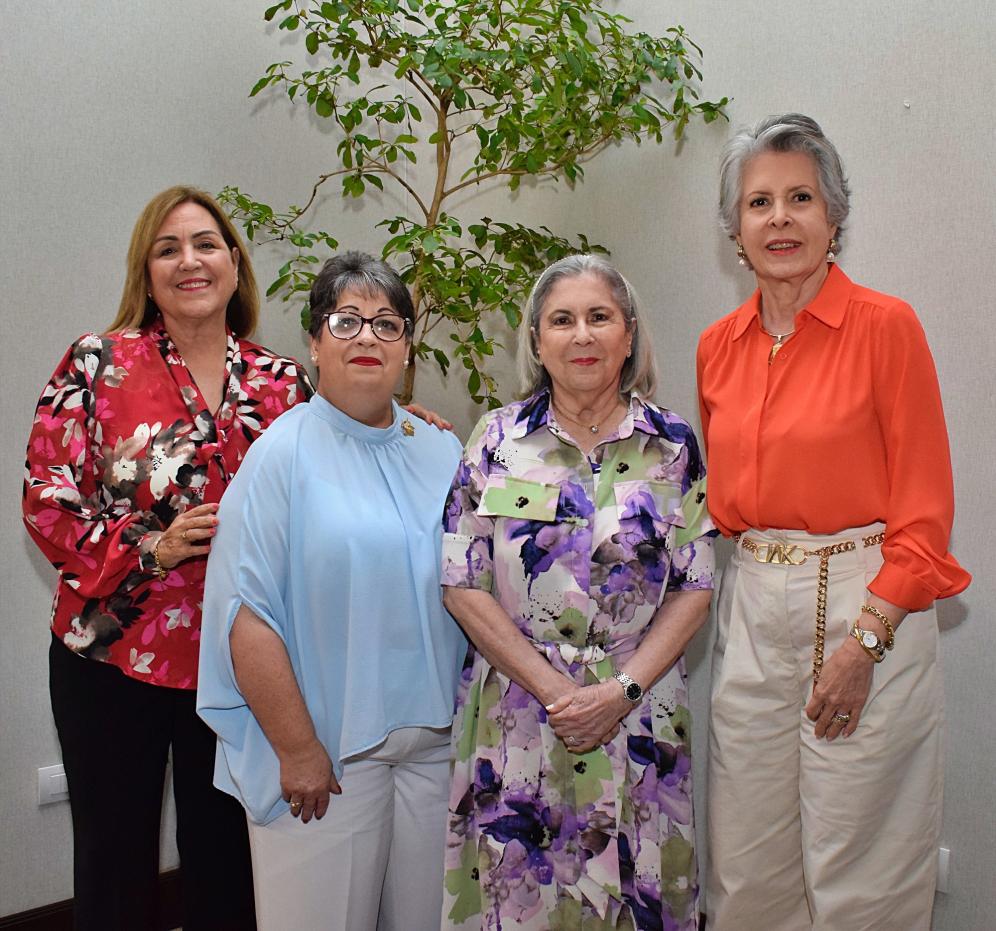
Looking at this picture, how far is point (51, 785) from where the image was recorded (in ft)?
8.50

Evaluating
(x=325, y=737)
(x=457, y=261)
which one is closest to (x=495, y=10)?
(x=457, y=261)

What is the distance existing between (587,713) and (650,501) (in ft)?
1.30

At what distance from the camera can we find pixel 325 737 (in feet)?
5.71

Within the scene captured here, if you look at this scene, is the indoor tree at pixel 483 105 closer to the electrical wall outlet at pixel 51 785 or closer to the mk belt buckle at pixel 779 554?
the mk belt buckle at pixel 779 554

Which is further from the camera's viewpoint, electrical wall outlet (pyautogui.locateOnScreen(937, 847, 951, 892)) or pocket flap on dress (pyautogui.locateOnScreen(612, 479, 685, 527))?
electrical wall outlet (pyautogui.locateOnScreen(937, 847, 951, 892))

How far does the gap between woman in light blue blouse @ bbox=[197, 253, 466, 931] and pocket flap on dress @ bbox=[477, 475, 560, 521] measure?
0.53 feet

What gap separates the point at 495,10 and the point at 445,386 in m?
1.35

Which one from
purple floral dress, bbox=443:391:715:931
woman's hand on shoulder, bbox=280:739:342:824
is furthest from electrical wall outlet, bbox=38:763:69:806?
purple floral dress, bbox=443:391:715:931

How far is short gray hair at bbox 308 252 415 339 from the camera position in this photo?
5.94ft

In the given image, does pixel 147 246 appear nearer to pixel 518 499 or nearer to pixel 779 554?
pixel 518 499

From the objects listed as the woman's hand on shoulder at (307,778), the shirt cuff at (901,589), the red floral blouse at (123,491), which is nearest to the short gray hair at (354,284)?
the red floral blouse at (123,491)

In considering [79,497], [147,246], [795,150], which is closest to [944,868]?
[795,150]

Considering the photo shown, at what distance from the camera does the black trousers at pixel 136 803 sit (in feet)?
6.37

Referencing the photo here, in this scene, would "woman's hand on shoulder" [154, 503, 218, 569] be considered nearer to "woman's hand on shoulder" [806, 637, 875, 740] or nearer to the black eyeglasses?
the black eyeglasses
